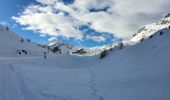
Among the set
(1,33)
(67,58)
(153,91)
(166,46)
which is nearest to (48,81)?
(153,91)

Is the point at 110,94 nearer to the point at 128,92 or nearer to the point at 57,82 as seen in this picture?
the point at 128,92

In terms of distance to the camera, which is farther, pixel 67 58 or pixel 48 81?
pixel 67 58

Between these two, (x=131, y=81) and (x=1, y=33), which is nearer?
(x=131, y=81)

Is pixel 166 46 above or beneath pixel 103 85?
above

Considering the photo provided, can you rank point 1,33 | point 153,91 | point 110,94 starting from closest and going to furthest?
point 153,91 → point 110,94 → point 1,33

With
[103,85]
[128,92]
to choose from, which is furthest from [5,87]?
[128,92]

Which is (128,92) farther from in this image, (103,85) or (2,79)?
(2,79)

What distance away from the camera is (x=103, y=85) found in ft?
48.3

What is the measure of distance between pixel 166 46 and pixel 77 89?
836 cm

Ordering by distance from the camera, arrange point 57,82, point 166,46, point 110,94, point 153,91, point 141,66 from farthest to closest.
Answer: point 166,46 < point 141,66 < point 57,82 < point 110,94 < point 153,91

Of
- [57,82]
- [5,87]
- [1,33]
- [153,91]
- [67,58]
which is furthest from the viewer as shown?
[1,33]

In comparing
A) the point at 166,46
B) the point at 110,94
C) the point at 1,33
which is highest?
the point at 1,33

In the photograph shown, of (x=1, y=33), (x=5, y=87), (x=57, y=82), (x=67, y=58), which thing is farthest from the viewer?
(x=1, y=33)

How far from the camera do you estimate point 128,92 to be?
40.2 feet
